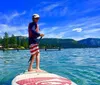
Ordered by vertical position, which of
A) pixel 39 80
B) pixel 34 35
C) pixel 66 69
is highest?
pixel 34 35

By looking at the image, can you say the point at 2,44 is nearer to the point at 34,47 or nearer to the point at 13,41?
the point at 13,41

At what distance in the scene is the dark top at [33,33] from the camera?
10305 millimetres

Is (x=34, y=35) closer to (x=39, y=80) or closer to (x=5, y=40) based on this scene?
(x=39, y=80)

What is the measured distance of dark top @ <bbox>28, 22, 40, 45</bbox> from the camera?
10305 millimetres

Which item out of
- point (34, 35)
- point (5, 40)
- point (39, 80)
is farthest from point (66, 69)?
point (5, 40)

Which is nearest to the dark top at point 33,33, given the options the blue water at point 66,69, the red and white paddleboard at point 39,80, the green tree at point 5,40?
the red and white paddleboard at point 39,80

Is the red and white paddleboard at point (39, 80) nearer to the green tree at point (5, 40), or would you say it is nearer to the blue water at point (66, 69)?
the blue water at point (66, 69)

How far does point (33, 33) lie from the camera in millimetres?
10320

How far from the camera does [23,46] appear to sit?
17262cm

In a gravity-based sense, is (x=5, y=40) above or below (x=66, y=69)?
above

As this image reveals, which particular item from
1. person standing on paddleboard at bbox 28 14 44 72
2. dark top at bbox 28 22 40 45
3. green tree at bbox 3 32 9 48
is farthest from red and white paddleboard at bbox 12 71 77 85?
green tree at bbox 3 32 9 48

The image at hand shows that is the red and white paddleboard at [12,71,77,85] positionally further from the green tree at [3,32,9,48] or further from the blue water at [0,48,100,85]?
the green tree at [3,32,9,48]

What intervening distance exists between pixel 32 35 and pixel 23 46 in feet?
535

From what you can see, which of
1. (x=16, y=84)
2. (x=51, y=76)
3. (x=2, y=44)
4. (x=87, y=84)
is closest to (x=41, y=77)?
(x=51, y=76)
